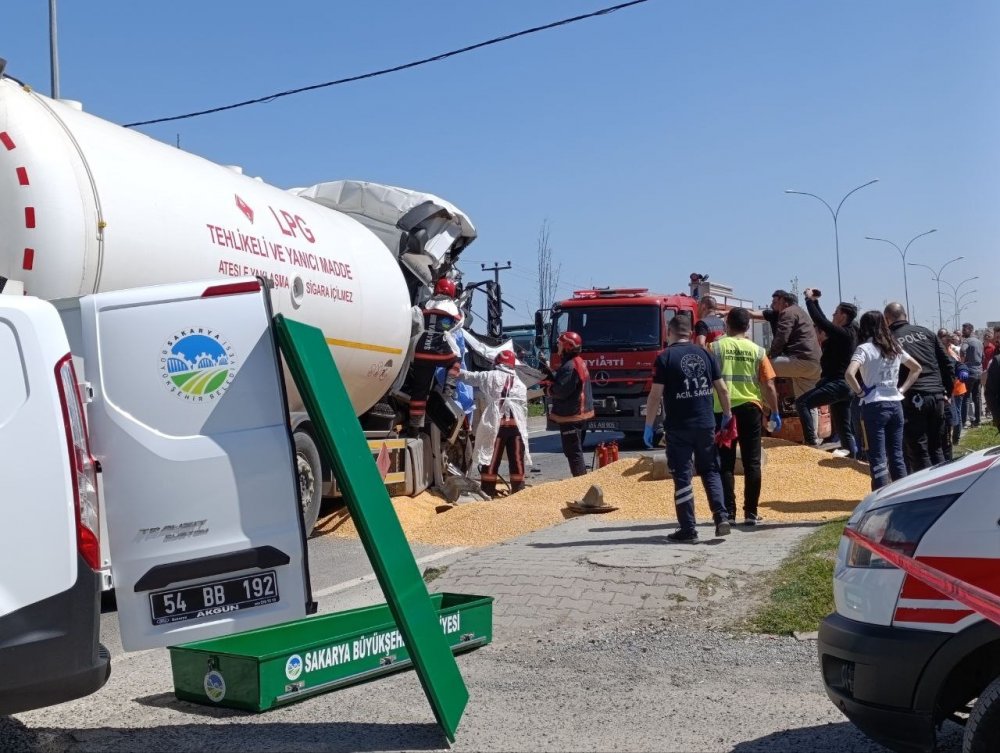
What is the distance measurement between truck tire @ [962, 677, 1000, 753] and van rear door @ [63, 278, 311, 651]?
2.53 metres

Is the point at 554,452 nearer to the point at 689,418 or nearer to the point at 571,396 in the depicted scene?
the point at 571,396

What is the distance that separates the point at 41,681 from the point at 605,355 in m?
17.0

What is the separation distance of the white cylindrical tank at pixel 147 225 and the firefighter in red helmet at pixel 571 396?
2592 millimetres

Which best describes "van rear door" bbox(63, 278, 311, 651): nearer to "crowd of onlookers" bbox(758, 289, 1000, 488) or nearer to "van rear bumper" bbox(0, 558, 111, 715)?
Answer: "van rear bumper" bbox(0, 558, 111, 715)

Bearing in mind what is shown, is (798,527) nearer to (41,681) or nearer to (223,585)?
(223,585)

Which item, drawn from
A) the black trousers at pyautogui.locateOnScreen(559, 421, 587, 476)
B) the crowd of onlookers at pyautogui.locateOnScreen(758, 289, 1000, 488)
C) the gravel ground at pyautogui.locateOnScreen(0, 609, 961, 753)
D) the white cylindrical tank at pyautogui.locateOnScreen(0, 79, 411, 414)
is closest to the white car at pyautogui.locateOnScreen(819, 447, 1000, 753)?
the gravel ground at pyautogui.locateOnScreen(0, 609, 961, 753)

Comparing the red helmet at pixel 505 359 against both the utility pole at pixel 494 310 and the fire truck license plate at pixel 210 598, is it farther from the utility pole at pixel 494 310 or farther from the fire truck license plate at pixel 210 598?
the fire truck license plate at pixel 210 598

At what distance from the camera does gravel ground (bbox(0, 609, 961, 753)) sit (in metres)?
4.75

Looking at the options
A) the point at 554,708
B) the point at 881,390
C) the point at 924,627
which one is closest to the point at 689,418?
the point at 881,390

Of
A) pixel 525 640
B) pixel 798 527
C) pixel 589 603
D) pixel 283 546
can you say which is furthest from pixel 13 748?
pixel 798 527

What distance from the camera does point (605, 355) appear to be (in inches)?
810

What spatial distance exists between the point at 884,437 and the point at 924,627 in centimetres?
626

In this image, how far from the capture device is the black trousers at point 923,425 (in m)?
10.0

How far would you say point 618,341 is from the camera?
20.7 metres
